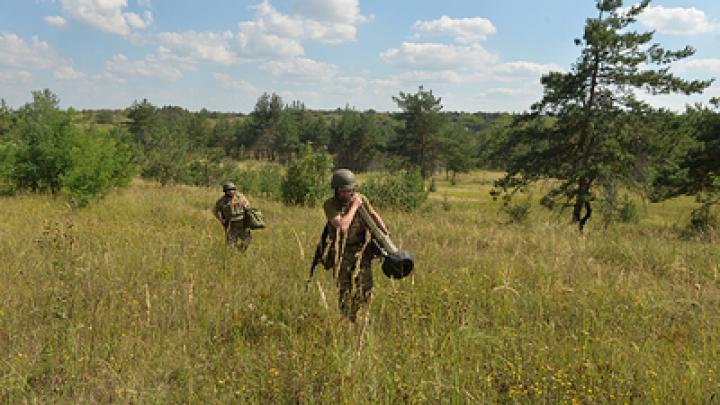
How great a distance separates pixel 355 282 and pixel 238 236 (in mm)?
2939

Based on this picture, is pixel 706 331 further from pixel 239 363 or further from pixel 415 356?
pixel 239 363

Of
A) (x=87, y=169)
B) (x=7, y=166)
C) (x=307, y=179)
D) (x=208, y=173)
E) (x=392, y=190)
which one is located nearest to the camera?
(x=87, y=169)

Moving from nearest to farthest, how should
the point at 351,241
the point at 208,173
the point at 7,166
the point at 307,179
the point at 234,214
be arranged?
the point at 351,241 → the point at 234,214 → the point at 7,166 → the point at 307,179 → the point at 208,173

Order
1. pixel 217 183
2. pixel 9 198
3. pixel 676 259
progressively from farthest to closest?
pixel 217 183
pixel 9 198
pixel 676 259

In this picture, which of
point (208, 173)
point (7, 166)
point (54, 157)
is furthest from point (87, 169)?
point (208, 173)

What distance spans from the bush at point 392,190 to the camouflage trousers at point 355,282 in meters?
11.9

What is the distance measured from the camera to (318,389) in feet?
8.29

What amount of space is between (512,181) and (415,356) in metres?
16.7

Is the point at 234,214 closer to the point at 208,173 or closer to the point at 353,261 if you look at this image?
the point at 353,261

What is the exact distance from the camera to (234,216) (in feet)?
18.9

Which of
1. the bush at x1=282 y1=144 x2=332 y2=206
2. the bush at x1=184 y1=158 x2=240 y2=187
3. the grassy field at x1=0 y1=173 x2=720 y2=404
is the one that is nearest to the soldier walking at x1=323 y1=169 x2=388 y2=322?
the grassy field at x1=0 y1=173 x2=720 y2=404

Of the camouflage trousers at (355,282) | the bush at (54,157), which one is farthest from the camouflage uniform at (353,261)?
the bush at (54,157)

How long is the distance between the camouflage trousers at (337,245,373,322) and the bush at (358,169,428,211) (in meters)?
11.9

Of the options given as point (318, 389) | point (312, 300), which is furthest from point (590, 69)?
point (318, 389)
